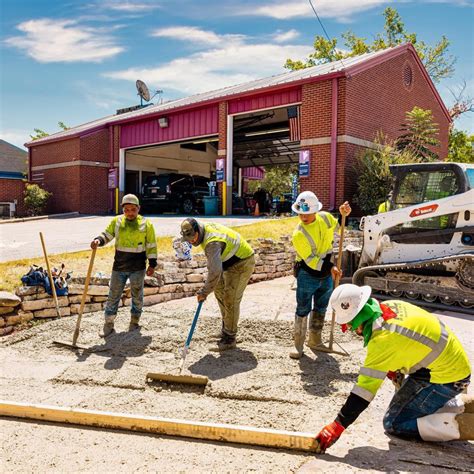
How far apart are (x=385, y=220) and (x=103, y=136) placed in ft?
58.9

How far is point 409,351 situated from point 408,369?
0.28 meters

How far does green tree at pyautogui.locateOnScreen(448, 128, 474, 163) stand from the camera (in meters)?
27.6

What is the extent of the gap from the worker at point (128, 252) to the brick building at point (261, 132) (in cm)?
989

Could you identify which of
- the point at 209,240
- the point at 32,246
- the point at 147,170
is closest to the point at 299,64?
the point at 147,170

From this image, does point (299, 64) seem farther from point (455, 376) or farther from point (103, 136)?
point (455, 376)

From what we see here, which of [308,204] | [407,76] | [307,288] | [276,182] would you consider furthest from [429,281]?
A: [276,182]

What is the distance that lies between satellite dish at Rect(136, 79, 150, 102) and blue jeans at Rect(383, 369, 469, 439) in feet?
91.0

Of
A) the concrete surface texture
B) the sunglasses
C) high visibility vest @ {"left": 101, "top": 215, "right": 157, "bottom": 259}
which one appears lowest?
the concrete surface texture

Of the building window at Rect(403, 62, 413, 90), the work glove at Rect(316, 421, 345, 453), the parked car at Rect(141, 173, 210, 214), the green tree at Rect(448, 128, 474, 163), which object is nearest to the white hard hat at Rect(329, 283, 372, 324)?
the work glove at Rect(316, 421, 345, 453)

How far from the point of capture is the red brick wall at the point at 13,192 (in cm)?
2348

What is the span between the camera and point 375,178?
14.9m

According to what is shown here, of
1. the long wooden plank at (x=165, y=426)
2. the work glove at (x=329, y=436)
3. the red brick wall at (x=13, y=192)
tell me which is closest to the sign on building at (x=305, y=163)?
the long wooden plank at (x=165, y=426)

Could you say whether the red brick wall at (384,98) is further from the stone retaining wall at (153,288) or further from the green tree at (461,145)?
the green tree at (461,145)

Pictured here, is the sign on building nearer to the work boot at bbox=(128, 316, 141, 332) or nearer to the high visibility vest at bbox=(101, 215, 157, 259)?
the high visibility vest at bbox=(101, 215, 157, 259)
